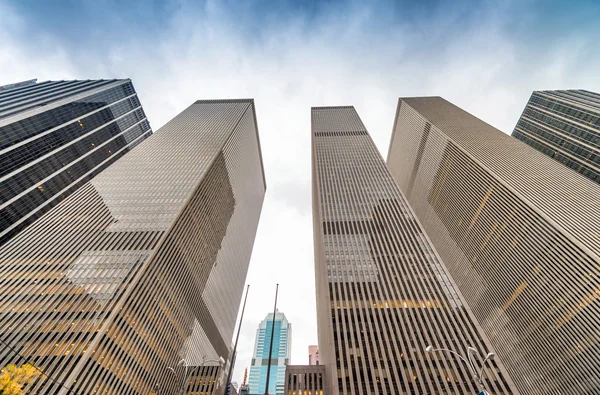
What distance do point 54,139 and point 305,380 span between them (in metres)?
119

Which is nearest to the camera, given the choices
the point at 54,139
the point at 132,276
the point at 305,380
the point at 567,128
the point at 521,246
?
the point at 132,276

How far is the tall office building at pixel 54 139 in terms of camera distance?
3376 inches

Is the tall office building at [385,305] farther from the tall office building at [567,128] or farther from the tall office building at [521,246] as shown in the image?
the tall office building at [567,128]

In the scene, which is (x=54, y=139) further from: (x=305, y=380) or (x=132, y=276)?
(x=305, y=380)

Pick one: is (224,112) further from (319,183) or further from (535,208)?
(535,208)

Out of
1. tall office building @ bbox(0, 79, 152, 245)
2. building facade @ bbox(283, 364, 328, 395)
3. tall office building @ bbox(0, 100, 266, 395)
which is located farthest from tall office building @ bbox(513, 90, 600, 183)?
tall office building @ bbox(0, 79, 152, 245)

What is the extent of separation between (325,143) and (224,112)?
58397 mm

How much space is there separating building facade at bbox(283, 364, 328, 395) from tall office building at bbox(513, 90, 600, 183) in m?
110

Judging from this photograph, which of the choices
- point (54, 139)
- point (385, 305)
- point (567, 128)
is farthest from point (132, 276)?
point (567, 128)

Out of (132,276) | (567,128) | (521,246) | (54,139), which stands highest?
(567,128)

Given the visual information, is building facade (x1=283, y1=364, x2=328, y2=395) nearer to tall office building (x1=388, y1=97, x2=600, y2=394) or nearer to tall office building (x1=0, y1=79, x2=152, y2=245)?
tall office building (x1=388, y1=97, x2=600, y2=394)

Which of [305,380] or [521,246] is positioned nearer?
[305,380]

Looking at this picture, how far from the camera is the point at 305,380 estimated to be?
195 ft

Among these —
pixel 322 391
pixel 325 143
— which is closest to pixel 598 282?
pixel 322 391
